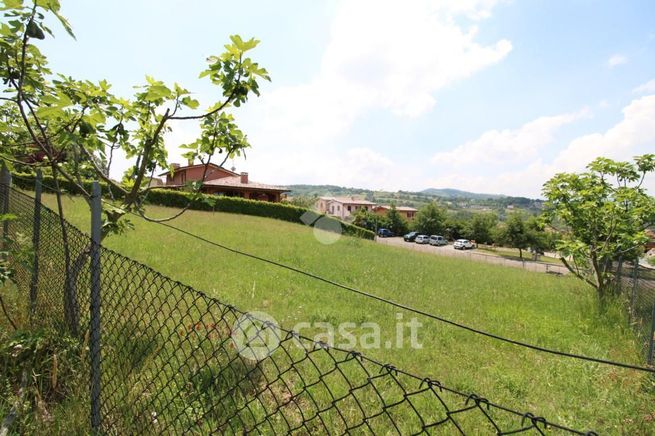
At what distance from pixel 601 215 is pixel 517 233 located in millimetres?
42919

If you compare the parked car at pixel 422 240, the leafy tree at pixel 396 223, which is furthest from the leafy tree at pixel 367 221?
the parked car at pixel 422 240

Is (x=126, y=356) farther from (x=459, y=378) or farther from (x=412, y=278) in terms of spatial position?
(x=412, y=278)

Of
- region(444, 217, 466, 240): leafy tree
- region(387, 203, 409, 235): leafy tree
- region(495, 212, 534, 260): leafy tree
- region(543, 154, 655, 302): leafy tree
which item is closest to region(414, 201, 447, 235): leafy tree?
region(444, 217, 466, 240): leafy tree

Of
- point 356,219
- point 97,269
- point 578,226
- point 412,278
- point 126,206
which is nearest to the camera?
point 97,269

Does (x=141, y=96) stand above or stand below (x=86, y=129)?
above

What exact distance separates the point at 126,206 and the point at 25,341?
112cm

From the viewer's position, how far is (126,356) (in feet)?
9.60

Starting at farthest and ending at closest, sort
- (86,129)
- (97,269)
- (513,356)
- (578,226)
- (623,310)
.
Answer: (578,226), (623,310), (513,356), (86,129), (97,269)

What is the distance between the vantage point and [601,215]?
6.50 meters

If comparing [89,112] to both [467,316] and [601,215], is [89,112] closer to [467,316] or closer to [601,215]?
[467,316]

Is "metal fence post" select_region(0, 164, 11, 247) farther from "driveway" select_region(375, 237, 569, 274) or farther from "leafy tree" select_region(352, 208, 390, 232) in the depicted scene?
"leafy tree" select_region(352, 208, 390, 232)

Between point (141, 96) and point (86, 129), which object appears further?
point (141, 96)

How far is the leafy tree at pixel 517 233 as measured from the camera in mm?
44625

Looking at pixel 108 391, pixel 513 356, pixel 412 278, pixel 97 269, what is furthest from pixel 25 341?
pixel 412 278
